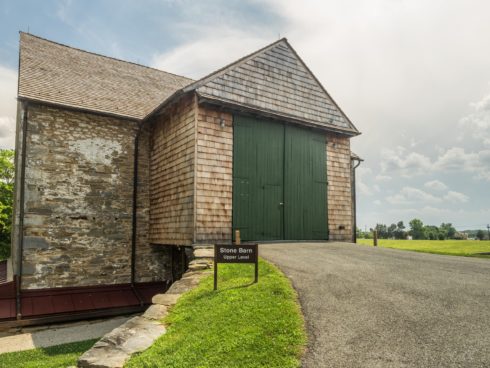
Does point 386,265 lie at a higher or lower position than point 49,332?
higher

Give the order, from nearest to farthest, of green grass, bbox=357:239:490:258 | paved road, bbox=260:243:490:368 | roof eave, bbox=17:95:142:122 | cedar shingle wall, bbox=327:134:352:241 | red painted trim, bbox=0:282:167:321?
paved road, bbox=260:243:490:368 → red painted trim, bbox=0:282:167:321 → roof eave, bbox=17:95:142:122 → cedar shingle wall, bbox=327:134:352:241 → green grass, bbox=357:239:490:258

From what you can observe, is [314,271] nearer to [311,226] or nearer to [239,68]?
[311,226]

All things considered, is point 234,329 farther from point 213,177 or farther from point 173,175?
point 173,175

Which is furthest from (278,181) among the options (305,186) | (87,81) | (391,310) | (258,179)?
(87,81)

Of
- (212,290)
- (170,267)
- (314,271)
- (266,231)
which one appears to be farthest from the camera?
(170,267)

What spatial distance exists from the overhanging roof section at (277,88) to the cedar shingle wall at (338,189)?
2.32ft

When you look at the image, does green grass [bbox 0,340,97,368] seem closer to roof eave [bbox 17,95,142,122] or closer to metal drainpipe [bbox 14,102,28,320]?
metal drainpipe [bbox 14,102,28,320]

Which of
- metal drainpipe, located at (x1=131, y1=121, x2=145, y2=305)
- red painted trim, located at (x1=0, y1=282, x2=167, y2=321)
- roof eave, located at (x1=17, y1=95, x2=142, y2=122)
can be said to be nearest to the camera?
red painted trim, located at (x1=0, y1=282, x2=167, y2=321)

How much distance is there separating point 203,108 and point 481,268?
8.74 metres

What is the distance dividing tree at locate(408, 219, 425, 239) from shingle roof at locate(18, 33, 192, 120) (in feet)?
276

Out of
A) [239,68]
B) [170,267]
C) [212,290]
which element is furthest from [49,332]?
[239,68]

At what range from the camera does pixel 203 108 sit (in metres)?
11.3

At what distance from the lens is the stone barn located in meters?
11.3

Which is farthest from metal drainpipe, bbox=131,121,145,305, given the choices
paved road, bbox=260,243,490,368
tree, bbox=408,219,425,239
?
tree, bbox=408,219,425,239
